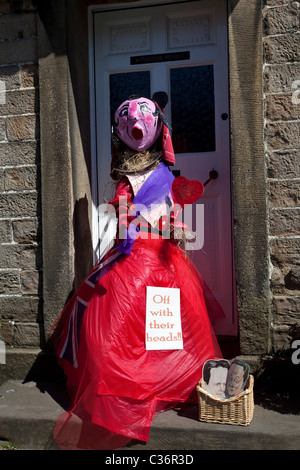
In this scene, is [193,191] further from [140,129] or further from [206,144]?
[206,144]

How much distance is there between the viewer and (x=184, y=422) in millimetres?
3062

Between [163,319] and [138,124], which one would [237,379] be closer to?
[163,319]

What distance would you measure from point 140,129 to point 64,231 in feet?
3.46

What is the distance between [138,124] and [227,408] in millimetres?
1903

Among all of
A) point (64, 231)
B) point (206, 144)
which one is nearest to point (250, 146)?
point (206, 144)

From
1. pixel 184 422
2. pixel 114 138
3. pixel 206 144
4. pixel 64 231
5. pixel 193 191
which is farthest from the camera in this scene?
pixel 206 144

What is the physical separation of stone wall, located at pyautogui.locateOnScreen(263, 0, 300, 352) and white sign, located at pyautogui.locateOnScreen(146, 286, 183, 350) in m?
0.80

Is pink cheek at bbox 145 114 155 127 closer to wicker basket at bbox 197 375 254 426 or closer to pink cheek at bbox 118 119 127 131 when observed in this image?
pink cheek at bbox 118 119 127 131

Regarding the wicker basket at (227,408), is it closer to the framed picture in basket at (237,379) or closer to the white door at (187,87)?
the framed picture in basket at (237,379)

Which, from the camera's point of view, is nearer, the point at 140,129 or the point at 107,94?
the point at 140,129

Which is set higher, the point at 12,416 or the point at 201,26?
the point at 201,26

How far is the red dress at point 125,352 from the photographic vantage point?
119 inches

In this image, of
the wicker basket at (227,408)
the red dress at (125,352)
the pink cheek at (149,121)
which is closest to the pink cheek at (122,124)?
the pink cheek at (149,121)

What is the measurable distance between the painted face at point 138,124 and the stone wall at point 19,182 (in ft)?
2.99
